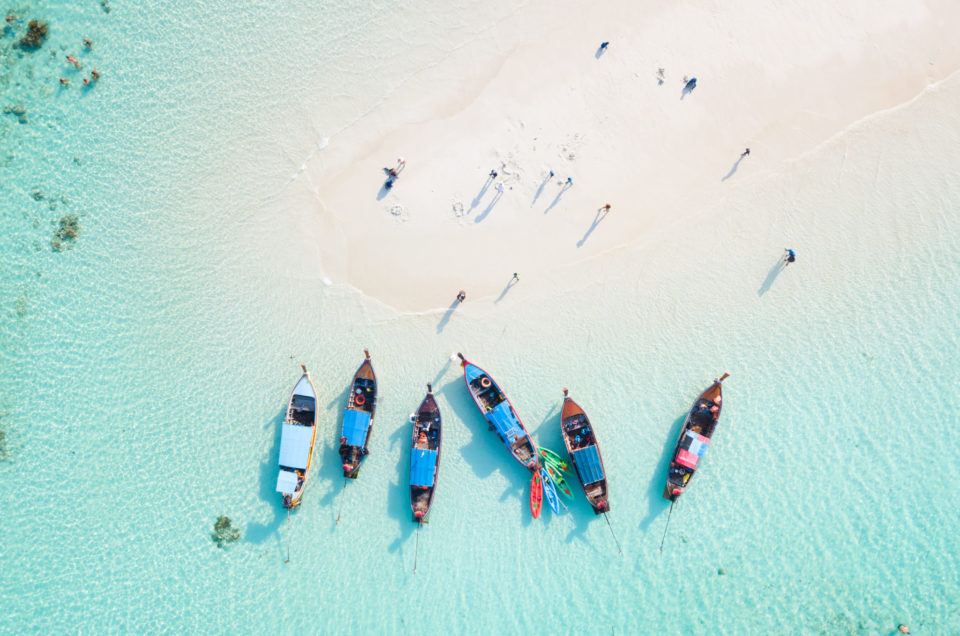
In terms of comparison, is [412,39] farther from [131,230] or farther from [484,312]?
[131,230]

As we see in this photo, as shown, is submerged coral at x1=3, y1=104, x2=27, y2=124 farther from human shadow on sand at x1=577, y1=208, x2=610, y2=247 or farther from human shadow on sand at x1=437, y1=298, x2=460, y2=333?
human shadow on sand at x1=577, y1=208, x2=610, y2=247

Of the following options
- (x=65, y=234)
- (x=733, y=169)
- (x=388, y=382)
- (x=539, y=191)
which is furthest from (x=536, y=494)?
(x=65, y=234)

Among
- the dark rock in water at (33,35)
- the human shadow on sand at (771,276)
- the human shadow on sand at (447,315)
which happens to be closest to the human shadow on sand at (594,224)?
the human shadow on sand at (447,315)

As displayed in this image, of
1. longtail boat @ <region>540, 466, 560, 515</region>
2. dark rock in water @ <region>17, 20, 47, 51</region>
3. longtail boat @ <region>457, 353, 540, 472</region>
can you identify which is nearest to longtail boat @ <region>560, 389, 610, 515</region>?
longtail boat @ <region>540, 466, 560, 515</region>

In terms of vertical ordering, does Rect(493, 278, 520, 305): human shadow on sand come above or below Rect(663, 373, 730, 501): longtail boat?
above

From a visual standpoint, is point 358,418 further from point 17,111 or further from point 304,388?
point 17,111

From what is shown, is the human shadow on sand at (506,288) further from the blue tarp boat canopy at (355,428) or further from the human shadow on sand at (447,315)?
the blue tarp boat canopy at (355,428)
